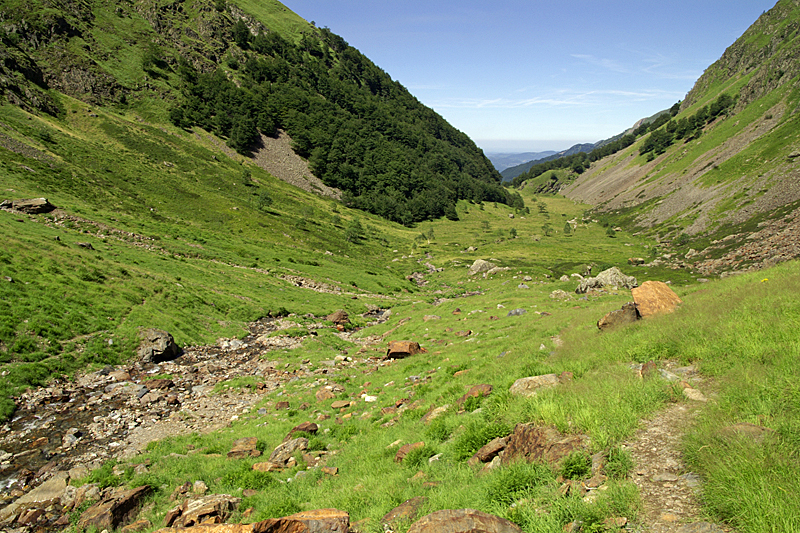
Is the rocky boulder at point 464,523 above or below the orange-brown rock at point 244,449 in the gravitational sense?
above

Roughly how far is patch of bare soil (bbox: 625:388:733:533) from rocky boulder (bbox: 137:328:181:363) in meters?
25.8

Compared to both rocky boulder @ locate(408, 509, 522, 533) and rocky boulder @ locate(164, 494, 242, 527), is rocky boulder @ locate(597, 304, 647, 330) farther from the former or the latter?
rocky boulder @ locate(164, 494, 242, 527)

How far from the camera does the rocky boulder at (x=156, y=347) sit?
21891 mm

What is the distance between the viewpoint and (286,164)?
121 m

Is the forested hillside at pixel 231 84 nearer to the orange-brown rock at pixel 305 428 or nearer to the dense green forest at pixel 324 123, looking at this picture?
the dense green forest at pixel 324 123

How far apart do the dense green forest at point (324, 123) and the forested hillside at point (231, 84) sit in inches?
21.7

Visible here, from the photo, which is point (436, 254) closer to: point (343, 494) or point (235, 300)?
point (235, 300)

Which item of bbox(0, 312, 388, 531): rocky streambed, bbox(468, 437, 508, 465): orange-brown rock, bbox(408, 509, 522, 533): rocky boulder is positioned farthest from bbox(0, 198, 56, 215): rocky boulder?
bbox(408, 509, 522, 533): rocky boulder

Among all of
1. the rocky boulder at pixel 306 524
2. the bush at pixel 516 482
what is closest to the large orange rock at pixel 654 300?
the bush at pixel 516 482

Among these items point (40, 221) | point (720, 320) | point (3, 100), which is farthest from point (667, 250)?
point (3, 100)

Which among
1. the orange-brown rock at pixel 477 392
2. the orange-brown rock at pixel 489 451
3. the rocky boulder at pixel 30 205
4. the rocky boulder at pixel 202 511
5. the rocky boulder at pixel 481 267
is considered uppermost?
the rocky boulder at pixel 30 205

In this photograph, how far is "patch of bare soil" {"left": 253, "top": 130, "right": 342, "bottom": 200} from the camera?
375 feet

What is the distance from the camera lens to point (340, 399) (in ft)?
59.8

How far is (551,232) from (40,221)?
131 m
